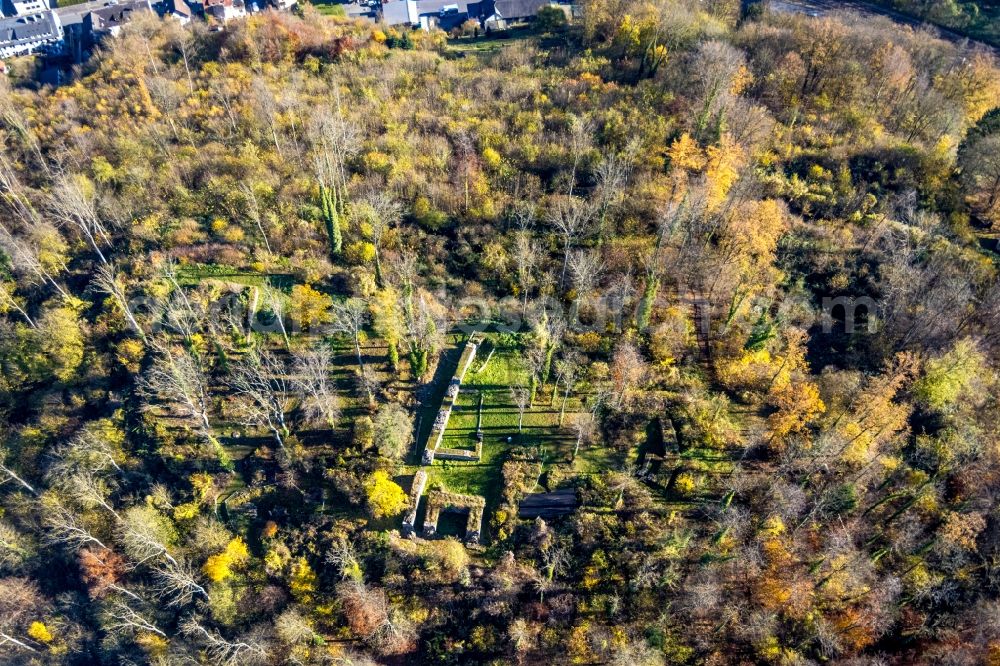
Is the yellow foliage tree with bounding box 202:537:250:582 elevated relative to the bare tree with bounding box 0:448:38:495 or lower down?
lower down

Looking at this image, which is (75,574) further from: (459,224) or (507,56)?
(507,56)

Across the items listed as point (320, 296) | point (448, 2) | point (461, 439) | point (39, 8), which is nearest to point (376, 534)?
point (461, 439)

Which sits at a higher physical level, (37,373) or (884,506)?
(37,373)

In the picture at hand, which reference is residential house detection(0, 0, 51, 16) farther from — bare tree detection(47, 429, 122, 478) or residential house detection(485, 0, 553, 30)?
bare tree detection(47, 429, 122, 478)

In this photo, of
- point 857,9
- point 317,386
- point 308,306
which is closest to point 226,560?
point 317,386

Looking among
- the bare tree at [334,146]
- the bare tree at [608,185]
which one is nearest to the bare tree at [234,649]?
the bare tree at [334,146]

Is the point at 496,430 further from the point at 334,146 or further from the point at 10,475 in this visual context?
the point at 10,475

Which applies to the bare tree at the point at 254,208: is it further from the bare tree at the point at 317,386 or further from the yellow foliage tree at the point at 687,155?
the yellow foliage tree at the point at 687,155

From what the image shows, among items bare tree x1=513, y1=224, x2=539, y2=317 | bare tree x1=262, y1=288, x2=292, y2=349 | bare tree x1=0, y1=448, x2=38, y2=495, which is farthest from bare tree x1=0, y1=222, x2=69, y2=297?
bare tree x1=513, y1=224, x2=539, y2=317
